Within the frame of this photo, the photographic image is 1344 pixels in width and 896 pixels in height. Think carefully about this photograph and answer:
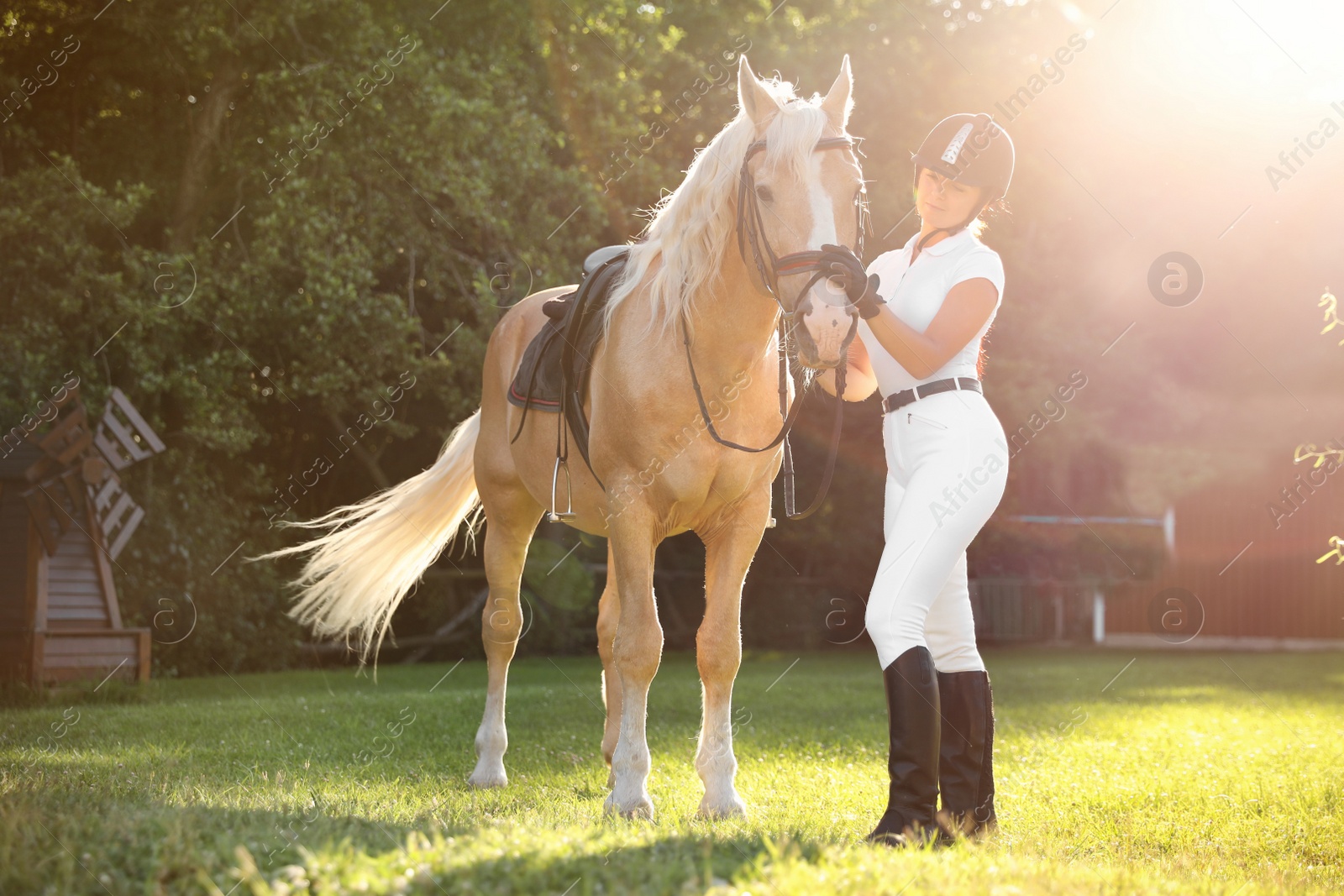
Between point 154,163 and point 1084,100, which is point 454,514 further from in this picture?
point 1084,100

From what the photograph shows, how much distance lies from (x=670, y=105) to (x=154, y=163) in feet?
23.8

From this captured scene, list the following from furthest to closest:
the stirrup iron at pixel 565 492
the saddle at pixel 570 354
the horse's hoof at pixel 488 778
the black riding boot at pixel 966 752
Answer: the horse's hoof at pixel 488 778 < the stirrup iron at pixel 565 492 < the saddle at pixel 570 354 < the black riding boot at pixel 966 752

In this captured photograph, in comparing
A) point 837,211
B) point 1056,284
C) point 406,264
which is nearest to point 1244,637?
point 1056,284

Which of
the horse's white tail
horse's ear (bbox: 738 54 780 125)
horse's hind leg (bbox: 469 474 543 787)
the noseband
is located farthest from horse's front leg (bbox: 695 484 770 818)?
the horse's white tail

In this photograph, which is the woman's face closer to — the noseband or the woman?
the woman

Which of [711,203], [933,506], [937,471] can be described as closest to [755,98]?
[711,203]

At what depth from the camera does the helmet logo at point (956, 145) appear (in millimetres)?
3871

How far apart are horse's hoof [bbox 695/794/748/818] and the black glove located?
81.3 inches

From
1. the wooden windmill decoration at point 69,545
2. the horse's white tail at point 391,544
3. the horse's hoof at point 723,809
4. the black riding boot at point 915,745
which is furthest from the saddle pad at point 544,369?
the wooden windmill decoration at point 69,545

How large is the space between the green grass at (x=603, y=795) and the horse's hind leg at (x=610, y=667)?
23 centimetres

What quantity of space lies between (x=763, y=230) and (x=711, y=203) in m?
0.40

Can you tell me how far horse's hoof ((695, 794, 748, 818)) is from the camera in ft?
14.8

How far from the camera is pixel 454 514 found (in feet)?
23.4

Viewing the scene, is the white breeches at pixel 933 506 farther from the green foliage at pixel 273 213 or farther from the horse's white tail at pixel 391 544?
the green foliage at pixel 273 213
